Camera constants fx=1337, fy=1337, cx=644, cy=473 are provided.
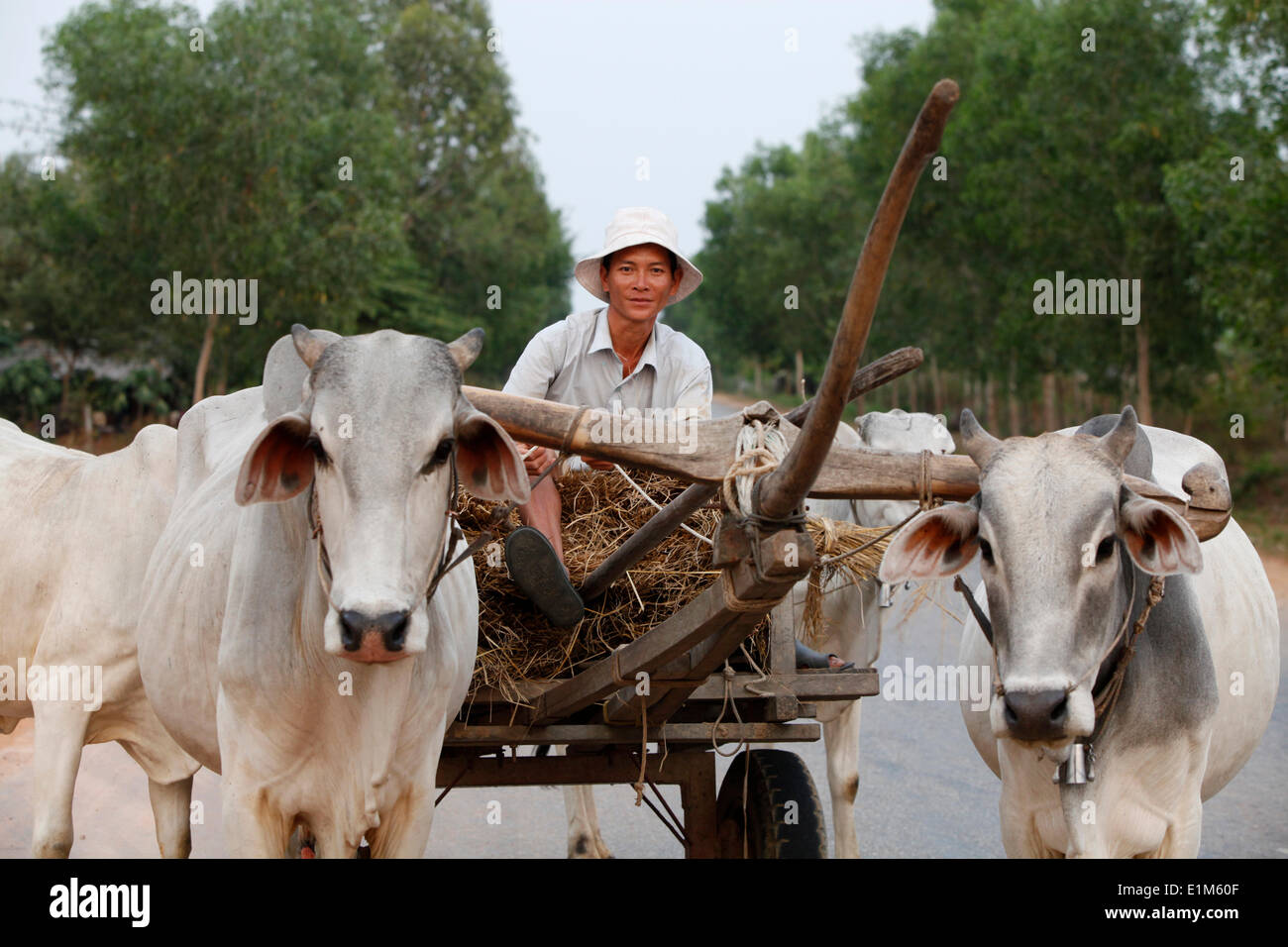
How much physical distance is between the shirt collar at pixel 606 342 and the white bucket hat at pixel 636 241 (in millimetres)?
143

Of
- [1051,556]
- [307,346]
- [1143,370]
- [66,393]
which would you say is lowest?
[1051,556]

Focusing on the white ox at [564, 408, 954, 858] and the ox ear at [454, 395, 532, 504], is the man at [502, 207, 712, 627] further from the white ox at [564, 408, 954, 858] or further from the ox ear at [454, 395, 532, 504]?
the ox ear at [454, 395, 532, 504]

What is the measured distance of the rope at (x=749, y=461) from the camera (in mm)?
3141

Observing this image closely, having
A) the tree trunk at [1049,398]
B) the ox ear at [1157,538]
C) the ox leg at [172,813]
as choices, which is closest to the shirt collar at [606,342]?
the ox ear at [1157,538]

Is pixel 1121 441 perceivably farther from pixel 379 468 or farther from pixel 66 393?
pixel 66 393

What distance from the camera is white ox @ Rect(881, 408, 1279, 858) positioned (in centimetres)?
304

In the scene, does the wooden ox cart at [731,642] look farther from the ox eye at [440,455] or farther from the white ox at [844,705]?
the white ox at [844,705]

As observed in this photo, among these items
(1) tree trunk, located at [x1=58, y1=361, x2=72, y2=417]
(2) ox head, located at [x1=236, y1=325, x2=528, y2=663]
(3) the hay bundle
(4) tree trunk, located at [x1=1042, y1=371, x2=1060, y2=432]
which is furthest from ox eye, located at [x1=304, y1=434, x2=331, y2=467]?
(4) tree trunk, located at [x1=1042, y1=371, x2=1060, y2=432]

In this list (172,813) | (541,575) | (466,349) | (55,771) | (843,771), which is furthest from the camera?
(843,771)

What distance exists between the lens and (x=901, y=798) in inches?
279

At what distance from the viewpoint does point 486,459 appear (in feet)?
10.5

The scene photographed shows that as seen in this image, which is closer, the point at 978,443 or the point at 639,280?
the point at 978,443

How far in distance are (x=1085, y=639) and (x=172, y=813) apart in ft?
11.4

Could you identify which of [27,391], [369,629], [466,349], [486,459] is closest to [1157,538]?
[486,459]
